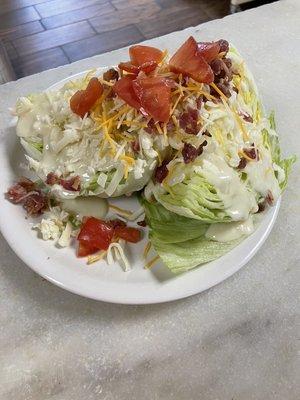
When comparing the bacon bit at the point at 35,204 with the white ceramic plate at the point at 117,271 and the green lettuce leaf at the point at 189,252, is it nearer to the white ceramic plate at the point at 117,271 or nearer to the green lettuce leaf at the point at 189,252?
the white ceramic plate at the point at 117,271

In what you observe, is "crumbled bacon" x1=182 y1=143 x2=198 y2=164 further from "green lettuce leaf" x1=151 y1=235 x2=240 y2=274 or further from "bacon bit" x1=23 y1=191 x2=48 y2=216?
"bacon bit" x1=23 y1=191 x2=48 y2=216

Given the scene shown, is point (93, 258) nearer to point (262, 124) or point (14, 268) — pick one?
point (14, 268)

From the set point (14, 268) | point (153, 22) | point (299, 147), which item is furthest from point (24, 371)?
point (153, 22)

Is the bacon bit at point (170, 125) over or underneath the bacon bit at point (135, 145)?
over

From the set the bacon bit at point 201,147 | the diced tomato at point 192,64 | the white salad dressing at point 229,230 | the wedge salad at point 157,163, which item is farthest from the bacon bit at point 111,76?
the white salad dressing at point 229,230

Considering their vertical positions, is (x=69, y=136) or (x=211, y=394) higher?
(x=69, y=136)
